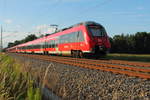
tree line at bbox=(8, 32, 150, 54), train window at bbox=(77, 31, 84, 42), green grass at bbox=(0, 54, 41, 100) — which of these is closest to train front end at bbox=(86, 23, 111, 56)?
train window at bbox=(77, 31, 84, 42)

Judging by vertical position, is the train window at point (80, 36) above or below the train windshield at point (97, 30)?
below

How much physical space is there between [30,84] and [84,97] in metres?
1.37

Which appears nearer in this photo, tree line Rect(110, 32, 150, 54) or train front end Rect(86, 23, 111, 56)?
train front end Rect(86, 23, 111, 56)

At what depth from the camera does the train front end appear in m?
14.3

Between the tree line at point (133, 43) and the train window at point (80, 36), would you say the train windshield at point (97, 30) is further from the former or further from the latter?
the tree line at point (133, 43)

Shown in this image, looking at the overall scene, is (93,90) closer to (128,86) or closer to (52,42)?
(128,86)

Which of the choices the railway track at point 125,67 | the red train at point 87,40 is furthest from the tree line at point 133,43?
the railway track at point 125,67

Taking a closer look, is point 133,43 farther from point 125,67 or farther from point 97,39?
point 125,67

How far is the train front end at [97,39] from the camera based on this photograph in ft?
46.9

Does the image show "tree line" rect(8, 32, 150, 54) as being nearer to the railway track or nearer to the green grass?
the railway track

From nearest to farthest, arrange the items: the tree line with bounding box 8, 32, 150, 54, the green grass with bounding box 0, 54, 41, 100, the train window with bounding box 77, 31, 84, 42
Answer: the green grass with bounding box 0, 54, 41, 100 < the train window with bounding box 77, 31, 84, 42 < the tree line with bounding box 8, 32, 150, 54

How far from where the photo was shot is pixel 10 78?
16.8 ft

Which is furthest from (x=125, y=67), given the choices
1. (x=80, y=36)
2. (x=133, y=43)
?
(x=133, y=43)

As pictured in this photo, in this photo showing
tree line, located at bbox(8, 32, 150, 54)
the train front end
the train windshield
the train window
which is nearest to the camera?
the train front end
